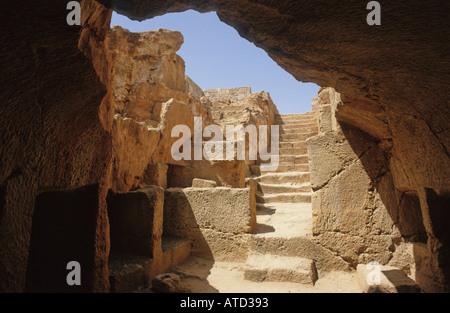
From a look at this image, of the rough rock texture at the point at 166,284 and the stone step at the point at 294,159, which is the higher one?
the stone step at the point at 294,159

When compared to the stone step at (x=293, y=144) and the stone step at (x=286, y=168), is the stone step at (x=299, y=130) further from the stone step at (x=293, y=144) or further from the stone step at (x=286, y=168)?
the stone step at (x=286, y=168)

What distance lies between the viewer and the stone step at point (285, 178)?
6527 millimetres

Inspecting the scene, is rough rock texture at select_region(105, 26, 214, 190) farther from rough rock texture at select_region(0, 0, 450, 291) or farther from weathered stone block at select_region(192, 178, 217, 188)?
rough rock texture at select_region(0, 0, 450, 291)

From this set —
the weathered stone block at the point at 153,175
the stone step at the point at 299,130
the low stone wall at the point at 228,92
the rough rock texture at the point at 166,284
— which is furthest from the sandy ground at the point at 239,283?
the low stone wall at the point at 228,92

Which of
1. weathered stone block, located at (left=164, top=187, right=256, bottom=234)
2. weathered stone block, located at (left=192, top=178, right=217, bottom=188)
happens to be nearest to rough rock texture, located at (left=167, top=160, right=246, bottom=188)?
weathered stone block, located at (left=192, top=178, right=217, bottom=188)

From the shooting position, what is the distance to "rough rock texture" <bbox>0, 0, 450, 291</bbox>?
1201mm

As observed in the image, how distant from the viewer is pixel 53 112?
5.08 ft

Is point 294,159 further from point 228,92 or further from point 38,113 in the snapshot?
point 228,92

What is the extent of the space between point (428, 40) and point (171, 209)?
11.7ft

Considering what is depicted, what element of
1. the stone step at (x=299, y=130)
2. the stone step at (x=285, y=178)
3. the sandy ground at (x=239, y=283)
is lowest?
the sandy ground at (x=239, y=283)

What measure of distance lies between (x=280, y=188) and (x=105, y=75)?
5216 mm

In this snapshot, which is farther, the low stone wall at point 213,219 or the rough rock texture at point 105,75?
the low stone wall at point 213,219

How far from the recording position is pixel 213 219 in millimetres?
3891

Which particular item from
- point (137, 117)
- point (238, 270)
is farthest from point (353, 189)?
point (137, 117)
